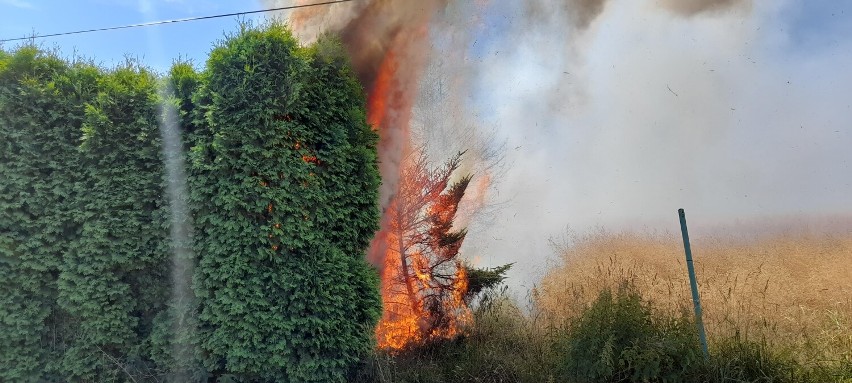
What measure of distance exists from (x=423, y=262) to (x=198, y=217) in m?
2.61

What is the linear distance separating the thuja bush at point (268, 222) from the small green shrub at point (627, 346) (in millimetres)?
2137

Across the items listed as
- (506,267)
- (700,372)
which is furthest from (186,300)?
(700,372)

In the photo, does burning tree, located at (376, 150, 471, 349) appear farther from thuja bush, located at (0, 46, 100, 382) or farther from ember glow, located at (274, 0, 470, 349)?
thuja bush, located at (0, 46, 100, 382)

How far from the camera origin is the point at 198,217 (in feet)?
17.5

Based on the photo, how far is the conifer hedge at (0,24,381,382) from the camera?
5160 millimetres

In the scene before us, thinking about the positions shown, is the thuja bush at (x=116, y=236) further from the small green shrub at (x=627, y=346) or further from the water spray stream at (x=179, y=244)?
the small green shrub at (x=627, y=346)

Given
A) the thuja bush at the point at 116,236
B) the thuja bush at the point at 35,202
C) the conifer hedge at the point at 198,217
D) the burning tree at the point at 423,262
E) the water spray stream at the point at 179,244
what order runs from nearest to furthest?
1. the conifer hedge at the point at 198,217
2. the water spray stream at the point at 179,244
3. the thuja bush at the point at 116,236
4. the thuja bush at the point at 35,202
5. the burning tree at the point at 423,262

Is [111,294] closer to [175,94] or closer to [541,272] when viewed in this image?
[175,94]

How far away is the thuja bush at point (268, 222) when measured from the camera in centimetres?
513

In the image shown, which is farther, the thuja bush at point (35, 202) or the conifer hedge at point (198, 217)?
the thuja bush at point (35, 202)

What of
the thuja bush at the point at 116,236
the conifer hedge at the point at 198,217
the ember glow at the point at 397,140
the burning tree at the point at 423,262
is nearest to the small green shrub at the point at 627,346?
the burning tree at the point at 423,262

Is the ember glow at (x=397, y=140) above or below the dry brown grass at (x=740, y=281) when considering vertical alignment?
above

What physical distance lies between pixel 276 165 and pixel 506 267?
2.94 meters

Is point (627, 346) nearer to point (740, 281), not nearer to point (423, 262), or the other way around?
point (423, 262)
